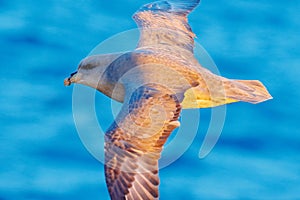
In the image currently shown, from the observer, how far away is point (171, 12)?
13102 millimetres

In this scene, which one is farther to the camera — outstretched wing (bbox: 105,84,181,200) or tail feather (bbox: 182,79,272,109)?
tail feather (bbox: 182,79,272,109)

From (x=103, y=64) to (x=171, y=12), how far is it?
185cm

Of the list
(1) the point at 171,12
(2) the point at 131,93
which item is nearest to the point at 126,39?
(1) the point at 171,12

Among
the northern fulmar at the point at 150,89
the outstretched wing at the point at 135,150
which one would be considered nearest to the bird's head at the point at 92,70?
the northern fulmar at the point at 150,89

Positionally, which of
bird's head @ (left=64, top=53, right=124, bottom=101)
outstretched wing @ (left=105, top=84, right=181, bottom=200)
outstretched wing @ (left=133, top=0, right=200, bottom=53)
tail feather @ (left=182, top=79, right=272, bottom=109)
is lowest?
outstretched wing @ (left=105, top=84, right=181, bottom=200)

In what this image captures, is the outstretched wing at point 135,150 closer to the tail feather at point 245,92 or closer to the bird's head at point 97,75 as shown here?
the bird's head at point 97,75

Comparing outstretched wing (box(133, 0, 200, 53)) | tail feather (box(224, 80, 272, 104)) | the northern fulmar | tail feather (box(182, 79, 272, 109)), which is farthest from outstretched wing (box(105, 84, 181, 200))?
outstretched wing (box(133, 0, 200, 53))

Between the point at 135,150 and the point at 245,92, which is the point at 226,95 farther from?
the point at 135,150

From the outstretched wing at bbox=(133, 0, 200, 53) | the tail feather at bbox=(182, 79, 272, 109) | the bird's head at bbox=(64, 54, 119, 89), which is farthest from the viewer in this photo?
the outstretched wing at bbox=(133, 0, 200, 53)

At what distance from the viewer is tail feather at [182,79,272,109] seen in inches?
435

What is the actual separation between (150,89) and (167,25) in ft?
8.22

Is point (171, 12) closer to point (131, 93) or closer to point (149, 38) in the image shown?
point (149, 38)

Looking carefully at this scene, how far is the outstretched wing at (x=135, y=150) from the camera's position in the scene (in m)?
9.69

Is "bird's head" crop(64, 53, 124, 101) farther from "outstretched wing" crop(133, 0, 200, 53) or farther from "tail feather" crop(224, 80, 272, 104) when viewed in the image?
"tail feather" crop(224, 80, 272, 104)
